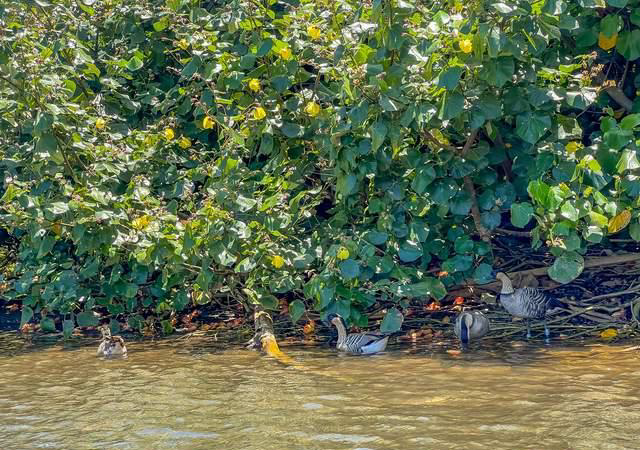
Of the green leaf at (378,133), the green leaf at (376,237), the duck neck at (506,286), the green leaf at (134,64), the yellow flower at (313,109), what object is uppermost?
the green leaf at (134,64)

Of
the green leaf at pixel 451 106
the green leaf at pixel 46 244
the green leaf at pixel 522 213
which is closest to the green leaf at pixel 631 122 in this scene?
the green leaf at pixel 522 213

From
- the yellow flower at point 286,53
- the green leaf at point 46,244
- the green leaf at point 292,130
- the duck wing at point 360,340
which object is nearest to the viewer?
the duck wing at point 360,340

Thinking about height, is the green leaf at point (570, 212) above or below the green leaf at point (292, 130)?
below

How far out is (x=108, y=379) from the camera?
666 centimetres

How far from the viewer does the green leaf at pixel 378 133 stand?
253 inches

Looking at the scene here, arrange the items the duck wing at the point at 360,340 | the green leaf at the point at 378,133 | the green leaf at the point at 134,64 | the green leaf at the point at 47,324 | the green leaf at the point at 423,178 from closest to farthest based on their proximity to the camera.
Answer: the green leaf at the point at 378,133 → the green leaf at the point at 423,178 → the duck wing at the point at 360,340 → the green leaf at the point at 134,64 → the green leaf at the point at 47,324

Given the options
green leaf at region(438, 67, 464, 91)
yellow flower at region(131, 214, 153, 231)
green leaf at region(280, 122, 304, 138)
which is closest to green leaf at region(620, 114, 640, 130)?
green leaf at region(438, 67, 464, 91)

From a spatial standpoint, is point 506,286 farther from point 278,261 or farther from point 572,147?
point 278,261

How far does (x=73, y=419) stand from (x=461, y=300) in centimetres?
421

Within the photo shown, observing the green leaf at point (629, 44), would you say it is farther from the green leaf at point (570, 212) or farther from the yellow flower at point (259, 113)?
the yellow flower at point (259, 113)

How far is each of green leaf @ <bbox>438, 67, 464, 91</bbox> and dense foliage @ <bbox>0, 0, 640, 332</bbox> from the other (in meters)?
0.01

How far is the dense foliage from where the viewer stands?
6.21 meters

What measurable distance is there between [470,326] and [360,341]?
98 cm

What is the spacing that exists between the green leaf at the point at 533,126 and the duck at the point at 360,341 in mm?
2162
